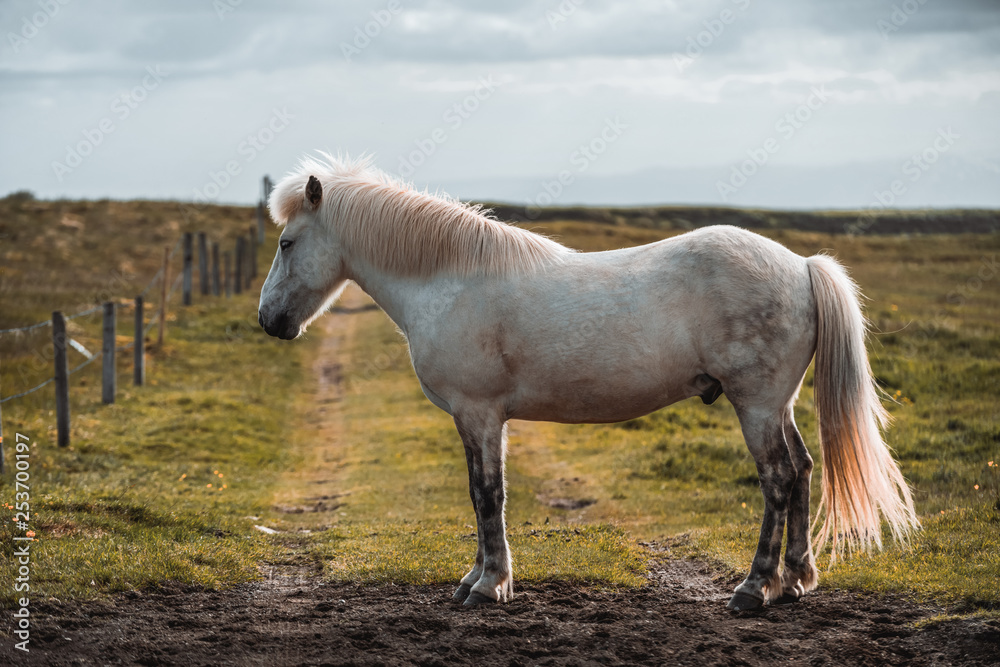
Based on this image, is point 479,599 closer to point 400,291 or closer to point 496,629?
point 496,629

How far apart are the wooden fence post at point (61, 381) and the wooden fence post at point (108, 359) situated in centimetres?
287

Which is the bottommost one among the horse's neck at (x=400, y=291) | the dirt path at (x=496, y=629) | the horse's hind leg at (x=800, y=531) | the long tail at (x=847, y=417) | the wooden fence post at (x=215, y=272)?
the dirt path at (x=496, y=629)

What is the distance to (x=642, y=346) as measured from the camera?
591 cm

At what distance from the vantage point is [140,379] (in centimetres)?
1625

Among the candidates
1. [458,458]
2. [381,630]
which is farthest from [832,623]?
[458,458]

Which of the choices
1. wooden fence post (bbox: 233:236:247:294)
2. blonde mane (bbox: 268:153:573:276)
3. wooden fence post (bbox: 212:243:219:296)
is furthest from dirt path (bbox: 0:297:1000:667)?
wooden fence post (bbox: 233:236:247:294)

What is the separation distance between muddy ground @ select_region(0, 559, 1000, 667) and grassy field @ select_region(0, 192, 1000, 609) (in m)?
0.42

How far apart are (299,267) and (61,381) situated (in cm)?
668

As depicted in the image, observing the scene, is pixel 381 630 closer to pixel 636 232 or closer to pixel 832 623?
pixel 832 623

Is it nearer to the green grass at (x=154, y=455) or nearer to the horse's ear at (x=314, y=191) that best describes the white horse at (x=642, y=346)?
the horse's ear at (x=314, y=191)

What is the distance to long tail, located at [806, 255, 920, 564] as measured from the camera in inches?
231

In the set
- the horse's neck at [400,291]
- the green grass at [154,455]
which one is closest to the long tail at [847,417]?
the horse's neck at [400,291]

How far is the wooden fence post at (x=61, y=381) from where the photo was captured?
11438mm

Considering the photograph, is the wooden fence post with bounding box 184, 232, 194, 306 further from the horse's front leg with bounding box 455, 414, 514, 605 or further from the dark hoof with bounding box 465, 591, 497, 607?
the dark hoof with bounding box 465, 591, 497, 607
